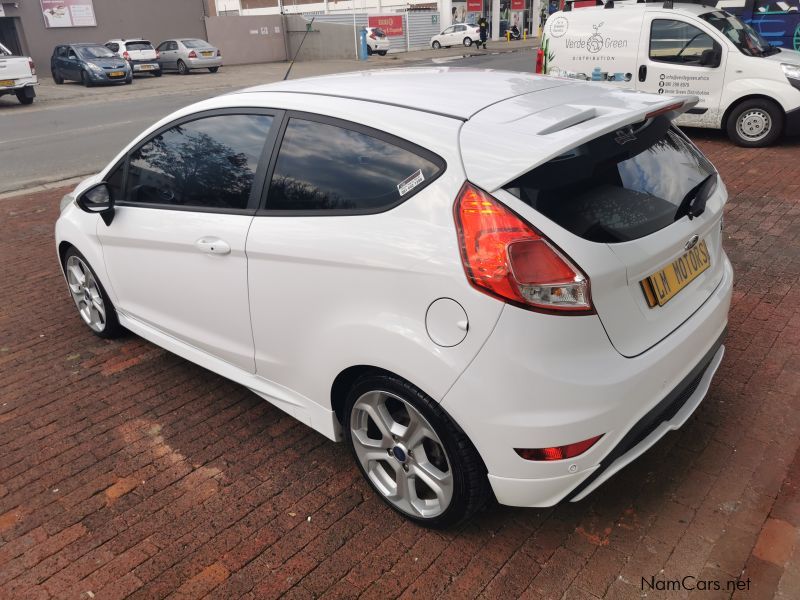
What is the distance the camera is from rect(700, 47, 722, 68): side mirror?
8758 millimetres

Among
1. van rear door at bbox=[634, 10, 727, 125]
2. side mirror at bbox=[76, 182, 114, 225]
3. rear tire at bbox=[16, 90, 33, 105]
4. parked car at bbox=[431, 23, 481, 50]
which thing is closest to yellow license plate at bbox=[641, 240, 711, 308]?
side mirror at bbox=[76, 182, 114, 225]

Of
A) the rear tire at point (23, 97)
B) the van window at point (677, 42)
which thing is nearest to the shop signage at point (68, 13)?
the rear tire at point (23, 97)

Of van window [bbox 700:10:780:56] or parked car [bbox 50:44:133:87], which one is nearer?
van window [bbox 700:10:780:56]

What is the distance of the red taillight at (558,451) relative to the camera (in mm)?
2109

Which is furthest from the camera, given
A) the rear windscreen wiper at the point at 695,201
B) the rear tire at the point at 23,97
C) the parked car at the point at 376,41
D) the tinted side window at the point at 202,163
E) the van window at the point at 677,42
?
the parked car at the point at 376,41

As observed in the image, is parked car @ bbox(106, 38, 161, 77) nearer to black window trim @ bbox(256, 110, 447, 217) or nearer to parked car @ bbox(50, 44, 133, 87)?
parked car @ bbox(50, 44, 133, 87)

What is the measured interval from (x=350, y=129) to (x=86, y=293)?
271 centimetres

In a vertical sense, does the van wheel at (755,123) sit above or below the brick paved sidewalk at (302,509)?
above

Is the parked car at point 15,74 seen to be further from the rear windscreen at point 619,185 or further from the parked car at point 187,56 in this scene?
the rear windscreen at point 619,185

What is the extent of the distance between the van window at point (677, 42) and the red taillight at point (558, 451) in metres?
8.63

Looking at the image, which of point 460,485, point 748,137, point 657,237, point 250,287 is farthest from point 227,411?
point 748,137

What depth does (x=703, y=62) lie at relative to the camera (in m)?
8.89

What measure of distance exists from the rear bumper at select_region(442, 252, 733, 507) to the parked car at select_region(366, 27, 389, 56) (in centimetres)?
3765

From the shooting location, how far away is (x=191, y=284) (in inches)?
124
